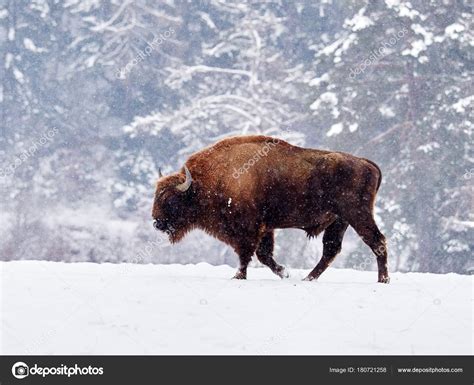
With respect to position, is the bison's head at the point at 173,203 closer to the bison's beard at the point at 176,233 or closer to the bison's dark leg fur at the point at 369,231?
the bison's beard at the point at 176,233

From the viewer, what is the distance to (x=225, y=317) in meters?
7.11

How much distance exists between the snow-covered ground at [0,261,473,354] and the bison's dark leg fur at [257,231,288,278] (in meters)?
1.17

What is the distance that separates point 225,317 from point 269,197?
3.38 m

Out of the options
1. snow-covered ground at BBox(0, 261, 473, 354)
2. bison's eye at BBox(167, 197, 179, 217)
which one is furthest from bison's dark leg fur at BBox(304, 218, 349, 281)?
bison's eye at BBox(167, 197, 179, 217)

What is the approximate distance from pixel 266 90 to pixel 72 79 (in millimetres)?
8740

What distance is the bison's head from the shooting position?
1037cm

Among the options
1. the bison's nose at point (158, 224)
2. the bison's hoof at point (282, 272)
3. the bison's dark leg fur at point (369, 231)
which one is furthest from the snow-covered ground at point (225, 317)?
the bison's nose at point (158, 224)

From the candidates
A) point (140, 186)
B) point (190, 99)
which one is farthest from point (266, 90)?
point (140, 186)

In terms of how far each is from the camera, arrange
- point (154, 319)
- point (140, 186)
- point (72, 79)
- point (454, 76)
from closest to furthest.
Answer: point (154, 319) → point (454, 76) → point (140, 186) → point (72, 79)

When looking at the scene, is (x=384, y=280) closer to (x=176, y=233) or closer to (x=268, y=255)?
(x=268, y=255)

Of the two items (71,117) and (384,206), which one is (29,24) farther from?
(384,206)

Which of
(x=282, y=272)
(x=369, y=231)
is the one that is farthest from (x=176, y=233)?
(x=369, y=231)

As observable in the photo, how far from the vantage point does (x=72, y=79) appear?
117ft

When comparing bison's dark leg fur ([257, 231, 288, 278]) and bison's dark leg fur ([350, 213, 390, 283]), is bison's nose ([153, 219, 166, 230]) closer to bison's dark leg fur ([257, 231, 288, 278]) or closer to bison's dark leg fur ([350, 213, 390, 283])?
bison's dark leg fur ([257, 231, 288, 278])
